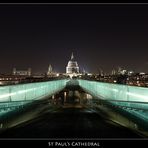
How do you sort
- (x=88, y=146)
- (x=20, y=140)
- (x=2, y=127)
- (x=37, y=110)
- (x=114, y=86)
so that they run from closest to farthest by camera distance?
(x=88, y=146) < (x=20, y=140) < (x=2, y=127) < (x=37, y=110) < (x=114, y=86)

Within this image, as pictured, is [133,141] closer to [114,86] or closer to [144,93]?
[144,93]

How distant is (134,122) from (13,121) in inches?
209

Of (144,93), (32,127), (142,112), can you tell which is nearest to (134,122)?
(142,112)

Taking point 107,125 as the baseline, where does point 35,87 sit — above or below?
above

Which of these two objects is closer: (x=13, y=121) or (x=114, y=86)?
(x=13, y=121)

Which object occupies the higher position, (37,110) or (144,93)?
(144,93)

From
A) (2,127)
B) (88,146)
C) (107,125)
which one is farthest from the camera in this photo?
(107,125)

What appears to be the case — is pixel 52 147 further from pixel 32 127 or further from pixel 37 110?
pixel 37 110

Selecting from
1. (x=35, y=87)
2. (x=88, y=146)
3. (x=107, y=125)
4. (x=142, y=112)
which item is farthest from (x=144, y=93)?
(x=35, y=87)

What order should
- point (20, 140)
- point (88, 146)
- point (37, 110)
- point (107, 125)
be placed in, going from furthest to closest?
1. point (37, 110)
2. point (107, 125)
3. point (20, 140)
4. point (88, 146)

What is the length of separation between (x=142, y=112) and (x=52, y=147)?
6.13m

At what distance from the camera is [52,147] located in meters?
6.41

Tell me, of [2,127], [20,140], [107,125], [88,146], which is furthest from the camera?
[107,125]

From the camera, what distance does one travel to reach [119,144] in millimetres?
6770
